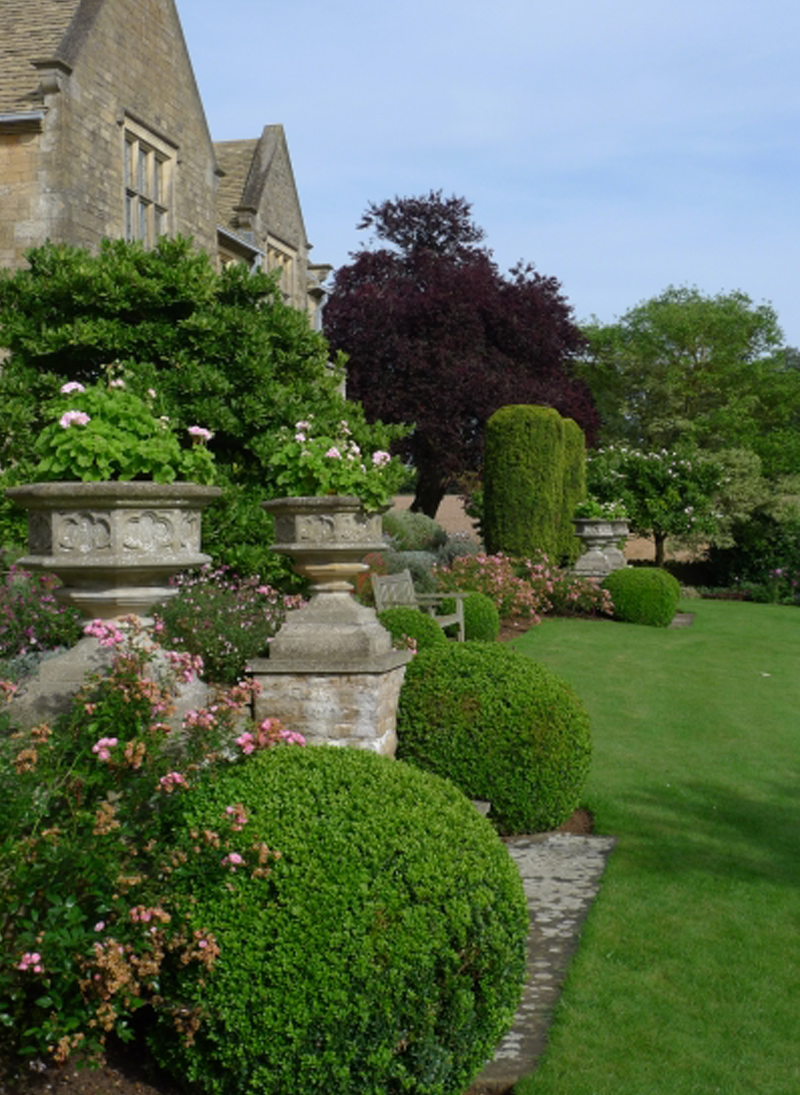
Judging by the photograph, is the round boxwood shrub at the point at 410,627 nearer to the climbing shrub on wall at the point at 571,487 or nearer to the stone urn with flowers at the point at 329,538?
the stone urn with flowers at the point at 329,538

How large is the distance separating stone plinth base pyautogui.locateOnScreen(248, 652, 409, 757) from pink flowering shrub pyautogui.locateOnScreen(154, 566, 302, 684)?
651mm

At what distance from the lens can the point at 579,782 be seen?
6.51 metres

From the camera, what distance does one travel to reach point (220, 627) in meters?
6.76

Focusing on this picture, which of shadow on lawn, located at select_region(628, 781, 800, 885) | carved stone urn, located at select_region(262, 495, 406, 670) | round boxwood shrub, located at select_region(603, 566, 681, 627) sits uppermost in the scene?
carved stone urn, located at select_region(262, 495, 406, 670)

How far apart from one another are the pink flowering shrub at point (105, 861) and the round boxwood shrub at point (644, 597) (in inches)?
570

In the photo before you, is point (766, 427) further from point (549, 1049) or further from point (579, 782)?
point (549, 1049)

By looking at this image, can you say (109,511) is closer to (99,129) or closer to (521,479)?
(99,129)

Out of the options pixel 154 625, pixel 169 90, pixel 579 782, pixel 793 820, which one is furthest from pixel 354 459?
pixel 169 90

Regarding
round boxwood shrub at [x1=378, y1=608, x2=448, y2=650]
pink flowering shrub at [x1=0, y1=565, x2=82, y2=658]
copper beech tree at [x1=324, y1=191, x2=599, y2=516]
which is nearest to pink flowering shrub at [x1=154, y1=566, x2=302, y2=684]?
pink flowering shrub at [x1=0, y1=565, x2=82, y2=658]

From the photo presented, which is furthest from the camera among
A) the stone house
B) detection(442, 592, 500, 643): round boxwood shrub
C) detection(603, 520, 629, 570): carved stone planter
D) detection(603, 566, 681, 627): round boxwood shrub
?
detection(603, 520, 629, 570): carved stone planter

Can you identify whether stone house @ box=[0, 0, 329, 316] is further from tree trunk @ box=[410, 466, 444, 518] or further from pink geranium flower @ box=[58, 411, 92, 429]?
tree trunk @ box=[410, 466, 444, 518]

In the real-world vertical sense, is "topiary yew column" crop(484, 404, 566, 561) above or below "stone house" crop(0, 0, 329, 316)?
below

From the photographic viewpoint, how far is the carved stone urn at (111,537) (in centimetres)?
412

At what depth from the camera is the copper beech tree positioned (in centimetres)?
3028
